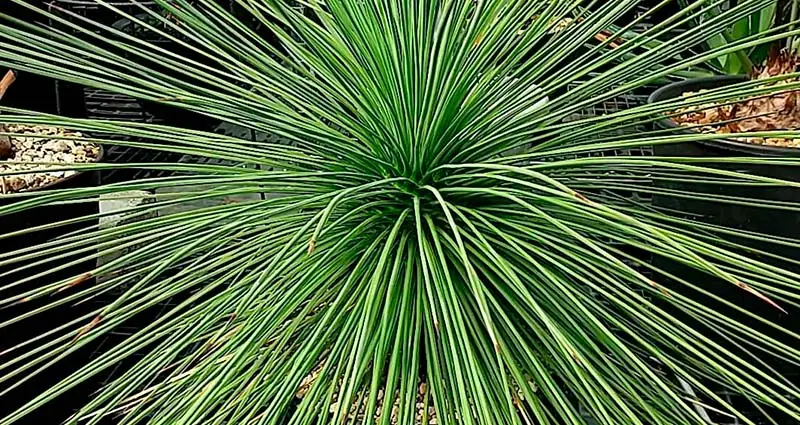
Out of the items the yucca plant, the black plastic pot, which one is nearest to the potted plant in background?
the yucca plant

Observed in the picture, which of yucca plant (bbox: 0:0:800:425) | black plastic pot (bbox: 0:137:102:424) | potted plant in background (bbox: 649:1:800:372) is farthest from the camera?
black plastic pot (bbox: 0:137:102:424)

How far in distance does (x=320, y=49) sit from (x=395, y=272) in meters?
0.17

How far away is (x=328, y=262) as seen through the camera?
0.52 m

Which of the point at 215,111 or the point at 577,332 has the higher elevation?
the point at 215,111

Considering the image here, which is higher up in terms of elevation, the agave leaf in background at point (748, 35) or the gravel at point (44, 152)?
the agave leaf in background at point (748, 35)

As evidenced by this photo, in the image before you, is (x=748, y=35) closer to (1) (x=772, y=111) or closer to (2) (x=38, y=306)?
(1) (x=772, y=111)

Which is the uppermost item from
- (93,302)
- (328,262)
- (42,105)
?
(42,105)

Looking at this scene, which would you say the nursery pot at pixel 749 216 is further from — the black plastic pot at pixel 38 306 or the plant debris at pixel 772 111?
the black plastic pot at pixel 38 306

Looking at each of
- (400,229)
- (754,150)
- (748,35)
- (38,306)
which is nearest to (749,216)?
(754,150)

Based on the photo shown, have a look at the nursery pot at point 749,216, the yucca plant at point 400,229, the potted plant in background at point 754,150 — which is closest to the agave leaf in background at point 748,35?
the potted plant in background at point 754,150

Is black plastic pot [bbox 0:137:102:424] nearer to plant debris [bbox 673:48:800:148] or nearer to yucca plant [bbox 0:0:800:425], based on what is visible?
yucca plant [bbox 0:0:800:425]

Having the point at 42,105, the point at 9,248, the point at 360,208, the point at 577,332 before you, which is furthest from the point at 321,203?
the point at 42,105

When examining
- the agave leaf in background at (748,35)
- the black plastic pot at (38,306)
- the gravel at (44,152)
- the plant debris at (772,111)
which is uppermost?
the agave leaf in background at (748,35)

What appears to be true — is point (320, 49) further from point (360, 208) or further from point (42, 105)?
point (42, 105)
